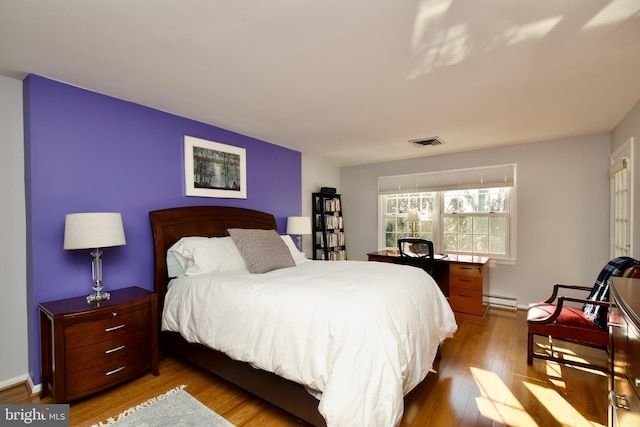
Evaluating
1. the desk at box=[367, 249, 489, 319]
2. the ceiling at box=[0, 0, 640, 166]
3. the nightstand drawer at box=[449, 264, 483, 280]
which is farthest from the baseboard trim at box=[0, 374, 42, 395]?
the nightstand drawer at box=[449, 264, 483, 280]

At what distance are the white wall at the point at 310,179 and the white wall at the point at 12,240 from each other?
327 centimetres

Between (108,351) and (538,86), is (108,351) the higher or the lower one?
the lower one

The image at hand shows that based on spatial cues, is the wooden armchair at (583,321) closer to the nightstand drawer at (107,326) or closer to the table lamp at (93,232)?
the nightstand drawer at (107,326)

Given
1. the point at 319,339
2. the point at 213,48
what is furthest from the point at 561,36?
the point at 319,339

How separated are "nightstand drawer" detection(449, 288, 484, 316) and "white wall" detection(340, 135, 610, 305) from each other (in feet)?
2.58

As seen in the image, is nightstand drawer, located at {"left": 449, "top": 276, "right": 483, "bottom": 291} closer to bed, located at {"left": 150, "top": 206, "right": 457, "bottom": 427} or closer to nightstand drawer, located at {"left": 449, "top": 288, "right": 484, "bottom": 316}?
nightstand drawer, located at {"left": 449, "top": 288, "right": 484, "bottom": 316}

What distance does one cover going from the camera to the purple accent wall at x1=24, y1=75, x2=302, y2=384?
2.13 m

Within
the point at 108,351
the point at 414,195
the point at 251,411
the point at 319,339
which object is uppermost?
the point at 414,195

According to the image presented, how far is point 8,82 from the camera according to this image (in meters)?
2.16

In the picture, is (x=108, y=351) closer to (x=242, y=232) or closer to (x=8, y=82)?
(x=242, y=232)

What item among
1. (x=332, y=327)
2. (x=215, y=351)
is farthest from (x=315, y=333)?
(x=215, y=351)

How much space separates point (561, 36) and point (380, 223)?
3848mm

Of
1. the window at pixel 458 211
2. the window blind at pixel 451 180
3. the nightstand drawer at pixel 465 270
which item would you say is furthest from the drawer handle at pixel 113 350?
the window blind at pixel 451 180

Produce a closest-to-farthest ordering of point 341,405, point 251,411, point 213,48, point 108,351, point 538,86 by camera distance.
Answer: point 341,405 < point 213,48 < point 251,411 < point 108,351 < point 538,86
